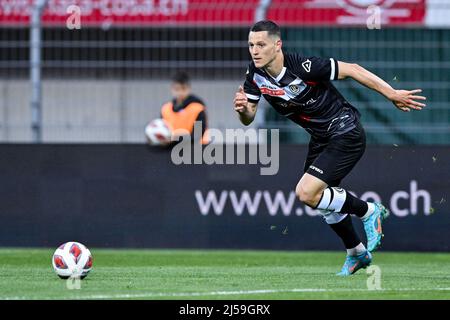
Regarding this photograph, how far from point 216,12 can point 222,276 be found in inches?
232

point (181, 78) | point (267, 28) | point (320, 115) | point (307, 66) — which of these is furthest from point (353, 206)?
point (181, 78)

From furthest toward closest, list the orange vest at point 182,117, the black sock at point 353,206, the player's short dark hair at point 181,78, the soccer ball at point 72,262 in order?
the orange vest at point 182,117, the player's short dark hair at point 181,78, the black sock at point 353,206, the soccer ball at point 72,262

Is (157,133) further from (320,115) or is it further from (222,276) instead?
(222,276)

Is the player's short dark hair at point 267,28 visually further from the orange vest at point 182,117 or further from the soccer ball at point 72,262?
the orange vest at point 182,117

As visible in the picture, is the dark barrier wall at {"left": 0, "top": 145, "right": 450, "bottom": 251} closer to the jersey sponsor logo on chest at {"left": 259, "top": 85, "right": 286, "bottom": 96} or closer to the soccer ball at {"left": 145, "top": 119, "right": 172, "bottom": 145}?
the soccer ball at {"left": 145, "top": 119, "right": 172, "bottom": 145}

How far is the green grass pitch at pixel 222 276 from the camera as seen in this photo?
736 centimetres

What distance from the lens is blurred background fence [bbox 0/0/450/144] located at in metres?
13.8

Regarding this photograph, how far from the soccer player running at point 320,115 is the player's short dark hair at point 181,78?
4.22m

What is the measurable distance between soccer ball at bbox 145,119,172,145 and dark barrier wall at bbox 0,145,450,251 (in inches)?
8.0

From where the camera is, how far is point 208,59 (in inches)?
550

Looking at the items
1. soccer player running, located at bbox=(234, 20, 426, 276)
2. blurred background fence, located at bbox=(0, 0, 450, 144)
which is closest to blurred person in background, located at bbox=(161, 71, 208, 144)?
blurred background fence, located at bbox=(0, 0, 450, 144)

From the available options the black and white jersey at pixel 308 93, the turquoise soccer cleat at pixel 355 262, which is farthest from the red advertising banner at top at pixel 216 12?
the turquoise soccer cleat at pixel 355 262

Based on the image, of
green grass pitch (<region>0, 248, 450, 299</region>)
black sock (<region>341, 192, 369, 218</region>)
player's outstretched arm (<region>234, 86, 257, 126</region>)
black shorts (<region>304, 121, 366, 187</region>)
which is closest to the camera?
green grass pitch (<region>0, 248, 450, 299</region>)
